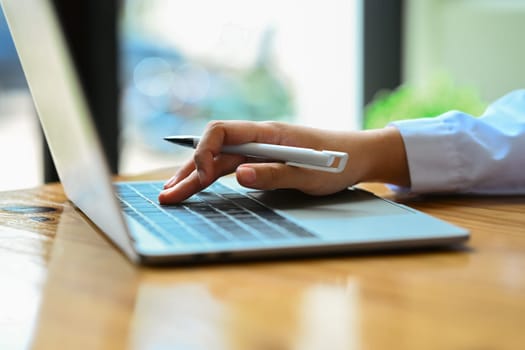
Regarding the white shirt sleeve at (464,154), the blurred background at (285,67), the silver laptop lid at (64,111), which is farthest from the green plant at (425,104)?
the silver laptop lid at (64,111)

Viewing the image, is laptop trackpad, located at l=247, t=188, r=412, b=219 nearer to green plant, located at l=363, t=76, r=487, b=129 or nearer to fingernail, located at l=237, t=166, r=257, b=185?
fingernail, located at l=237, t=166, r=257, b=185

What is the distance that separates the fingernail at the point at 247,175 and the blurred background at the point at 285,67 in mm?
1394

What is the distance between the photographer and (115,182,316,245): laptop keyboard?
56cm

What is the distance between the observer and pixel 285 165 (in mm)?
718

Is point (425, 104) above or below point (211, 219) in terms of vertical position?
below

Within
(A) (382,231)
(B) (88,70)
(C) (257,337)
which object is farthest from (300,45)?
(C) (257,337)

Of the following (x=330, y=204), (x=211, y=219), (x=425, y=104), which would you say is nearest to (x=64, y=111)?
(x=211, y=219)

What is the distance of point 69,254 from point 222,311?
185 mm

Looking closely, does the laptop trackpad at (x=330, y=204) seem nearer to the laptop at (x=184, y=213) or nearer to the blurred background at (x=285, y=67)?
the laptop at (x=184, y=213)

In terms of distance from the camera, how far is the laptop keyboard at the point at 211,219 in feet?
1.85

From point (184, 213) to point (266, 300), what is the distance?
0.23 metres

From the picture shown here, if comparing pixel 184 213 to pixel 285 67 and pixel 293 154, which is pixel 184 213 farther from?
pixel 285 67

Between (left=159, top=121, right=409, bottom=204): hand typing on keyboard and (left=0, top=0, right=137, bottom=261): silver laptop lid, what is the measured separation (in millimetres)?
107

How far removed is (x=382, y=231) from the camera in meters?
0.58
